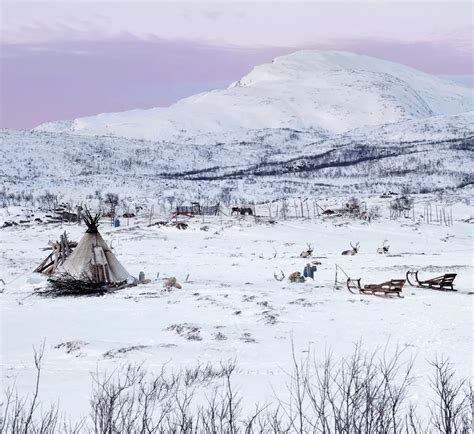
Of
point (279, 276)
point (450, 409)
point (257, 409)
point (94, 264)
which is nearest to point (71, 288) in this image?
point (94, 264)

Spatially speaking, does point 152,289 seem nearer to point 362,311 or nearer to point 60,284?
point 60,284

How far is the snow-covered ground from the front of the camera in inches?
412

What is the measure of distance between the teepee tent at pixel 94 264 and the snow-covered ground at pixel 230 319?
121cm

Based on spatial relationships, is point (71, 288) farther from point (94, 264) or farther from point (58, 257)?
point (58, 257)

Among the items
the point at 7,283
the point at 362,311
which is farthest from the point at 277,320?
the point at 7,283

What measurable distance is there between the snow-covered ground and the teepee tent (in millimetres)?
1211

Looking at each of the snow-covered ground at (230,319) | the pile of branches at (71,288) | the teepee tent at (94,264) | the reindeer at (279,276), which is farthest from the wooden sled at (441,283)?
the pile of branches at (71,288)

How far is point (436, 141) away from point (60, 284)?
163 metres

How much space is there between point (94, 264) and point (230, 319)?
718 centimetres

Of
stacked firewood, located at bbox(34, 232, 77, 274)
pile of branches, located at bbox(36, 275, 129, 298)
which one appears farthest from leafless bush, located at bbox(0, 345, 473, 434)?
stacked firewood, located at bbox(34, 232, 77, 274)

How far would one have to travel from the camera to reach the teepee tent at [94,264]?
19703 millimetres

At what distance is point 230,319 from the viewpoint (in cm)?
1457

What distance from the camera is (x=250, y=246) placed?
3609cm

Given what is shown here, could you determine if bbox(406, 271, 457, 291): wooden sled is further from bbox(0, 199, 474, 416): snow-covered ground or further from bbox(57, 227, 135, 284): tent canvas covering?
bbox(57, 227, 135, 284): tent canvas covering
